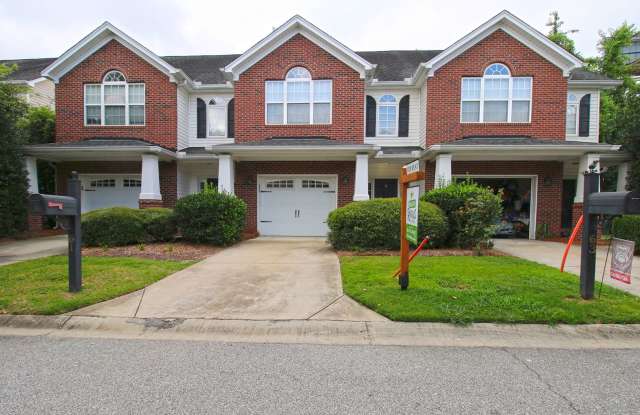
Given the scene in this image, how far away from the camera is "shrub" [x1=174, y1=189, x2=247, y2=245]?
9.91 metres

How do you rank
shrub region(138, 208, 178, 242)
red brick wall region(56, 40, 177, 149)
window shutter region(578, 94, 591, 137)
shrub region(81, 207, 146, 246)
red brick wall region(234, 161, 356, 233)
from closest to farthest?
1. shrub region(81, 207, 146, 246)
2. shrub region(138, 208, 178, 242)
3. red brick wall region(234, 161, 356, 233)
4. red brick wall region(56, 40, 177, 149)
5. window shutter region(578, 94, 591, 137)

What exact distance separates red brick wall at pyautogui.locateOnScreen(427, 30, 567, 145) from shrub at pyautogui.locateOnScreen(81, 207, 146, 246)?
33.8 feet

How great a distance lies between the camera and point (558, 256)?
29.7 feet

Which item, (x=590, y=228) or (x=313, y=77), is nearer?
(x=590, y=228)

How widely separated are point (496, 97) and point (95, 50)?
50.8 ft

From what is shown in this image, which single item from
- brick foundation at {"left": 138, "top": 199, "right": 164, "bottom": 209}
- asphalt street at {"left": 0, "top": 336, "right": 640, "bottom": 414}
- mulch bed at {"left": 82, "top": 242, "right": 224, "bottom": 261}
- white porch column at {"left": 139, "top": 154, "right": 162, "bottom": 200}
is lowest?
asphalt street at {"left": 0, "top": 336, "right": 640, "bottom": 414}

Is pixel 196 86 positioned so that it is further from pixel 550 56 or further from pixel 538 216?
pixel 538 216

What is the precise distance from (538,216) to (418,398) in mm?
12758

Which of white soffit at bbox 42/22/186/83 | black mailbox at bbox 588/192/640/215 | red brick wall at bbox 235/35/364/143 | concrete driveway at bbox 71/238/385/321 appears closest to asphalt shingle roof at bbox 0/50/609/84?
white soffit at bbox 42/22/186/83

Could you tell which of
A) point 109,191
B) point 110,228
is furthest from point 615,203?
point 109,191

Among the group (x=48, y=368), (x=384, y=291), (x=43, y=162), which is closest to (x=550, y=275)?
(x=384, y=291)

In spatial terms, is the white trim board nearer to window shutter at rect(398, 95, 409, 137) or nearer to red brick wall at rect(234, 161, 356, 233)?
window shutter at rect(398, 95, 409, 137)

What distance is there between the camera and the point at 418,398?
2.82 m

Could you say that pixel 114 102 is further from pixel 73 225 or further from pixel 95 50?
pixel 73 225
